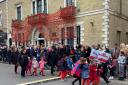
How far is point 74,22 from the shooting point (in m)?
28.0

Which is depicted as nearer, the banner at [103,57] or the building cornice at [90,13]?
the banner at [103,57]

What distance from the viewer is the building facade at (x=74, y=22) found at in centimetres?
2558

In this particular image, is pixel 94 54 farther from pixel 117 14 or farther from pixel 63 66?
pixel 117 14

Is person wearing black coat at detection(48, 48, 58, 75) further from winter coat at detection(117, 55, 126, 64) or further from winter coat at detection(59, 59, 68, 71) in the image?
winter coat at detection(117, 55, 126, 64)

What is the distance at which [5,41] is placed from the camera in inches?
1522

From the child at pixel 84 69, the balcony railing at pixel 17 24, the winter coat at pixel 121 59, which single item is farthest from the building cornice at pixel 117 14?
the balcony railing at pixel 17 24

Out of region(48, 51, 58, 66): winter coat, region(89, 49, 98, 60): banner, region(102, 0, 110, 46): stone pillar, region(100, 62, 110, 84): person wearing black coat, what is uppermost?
region(102, 0, 110, 46): stone pillar

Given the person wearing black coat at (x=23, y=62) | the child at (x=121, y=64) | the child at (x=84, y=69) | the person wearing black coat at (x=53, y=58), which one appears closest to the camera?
the child at (x=84, y=69)

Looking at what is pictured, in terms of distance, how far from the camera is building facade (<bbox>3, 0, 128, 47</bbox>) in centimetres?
2558

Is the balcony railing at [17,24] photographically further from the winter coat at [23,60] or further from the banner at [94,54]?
the banner at [94,54]

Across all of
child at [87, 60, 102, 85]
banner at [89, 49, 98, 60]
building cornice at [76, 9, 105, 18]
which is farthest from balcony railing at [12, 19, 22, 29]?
child at [87, 60, 102, 85]

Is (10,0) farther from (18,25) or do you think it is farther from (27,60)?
(27,60)

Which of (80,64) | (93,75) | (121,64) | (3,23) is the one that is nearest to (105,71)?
(121,64)

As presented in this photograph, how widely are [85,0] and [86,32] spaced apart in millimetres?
2686
